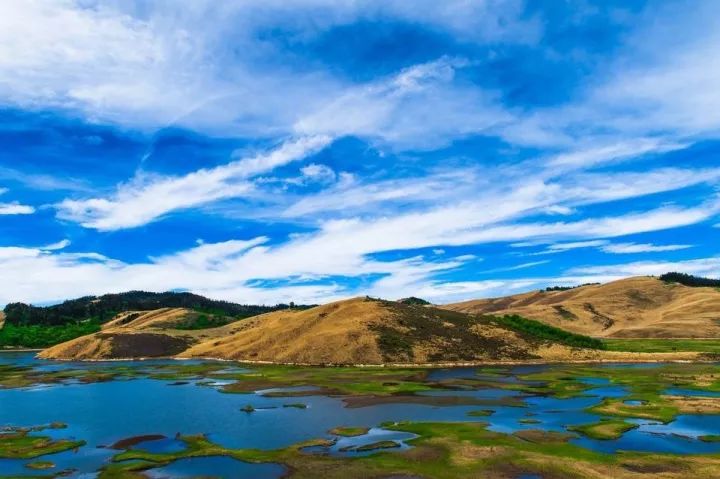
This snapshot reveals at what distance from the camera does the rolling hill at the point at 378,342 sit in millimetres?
126375

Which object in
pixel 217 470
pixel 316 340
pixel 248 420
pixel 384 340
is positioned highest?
pixel 316 340

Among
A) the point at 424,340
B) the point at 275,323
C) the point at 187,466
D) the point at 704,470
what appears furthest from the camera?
the point at 275,323

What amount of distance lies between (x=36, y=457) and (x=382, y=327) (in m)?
102

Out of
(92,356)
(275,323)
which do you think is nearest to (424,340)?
(275,323)

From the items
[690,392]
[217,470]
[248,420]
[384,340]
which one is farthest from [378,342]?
[217,470]

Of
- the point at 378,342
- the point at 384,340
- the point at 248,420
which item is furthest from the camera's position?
the point at 384,340

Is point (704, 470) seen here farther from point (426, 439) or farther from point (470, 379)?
point (470, 379)

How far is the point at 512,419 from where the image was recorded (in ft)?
179

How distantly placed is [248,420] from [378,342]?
74818 millimetres

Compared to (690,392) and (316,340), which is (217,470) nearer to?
(690,392)

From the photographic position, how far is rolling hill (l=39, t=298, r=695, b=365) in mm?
126375

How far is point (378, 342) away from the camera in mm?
130000

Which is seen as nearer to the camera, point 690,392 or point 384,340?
point 690,392

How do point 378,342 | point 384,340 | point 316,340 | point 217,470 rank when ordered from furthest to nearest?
point 316,340 < point 384,340 < point 378,342 < point 217,470
